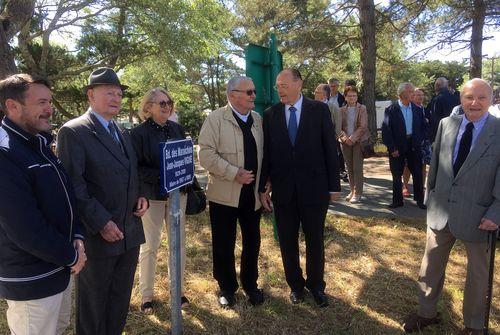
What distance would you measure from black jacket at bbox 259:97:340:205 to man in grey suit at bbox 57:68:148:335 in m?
1.33

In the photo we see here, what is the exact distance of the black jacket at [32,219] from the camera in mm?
1850

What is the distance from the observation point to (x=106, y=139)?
2568 mm

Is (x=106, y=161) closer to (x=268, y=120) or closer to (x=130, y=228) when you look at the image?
(x=130, y=228)

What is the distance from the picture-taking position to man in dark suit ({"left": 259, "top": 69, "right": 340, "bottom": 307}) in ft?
11.6

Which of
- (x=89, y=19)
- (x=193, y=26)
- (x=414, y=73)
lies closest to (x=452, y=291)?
(x=193, y=26)

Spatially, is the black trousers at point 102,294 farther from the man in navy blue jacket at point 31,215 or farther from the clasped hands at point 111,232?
the man in navy blue jacket at point 31,215

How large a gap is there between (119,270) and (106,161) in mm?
805

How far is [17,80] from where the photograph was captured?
203 centimetres

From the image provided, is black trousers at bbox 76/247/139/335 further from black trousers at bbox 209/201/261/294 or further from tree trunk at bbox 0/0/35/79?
tree trunk at bbox 0/0/35/79

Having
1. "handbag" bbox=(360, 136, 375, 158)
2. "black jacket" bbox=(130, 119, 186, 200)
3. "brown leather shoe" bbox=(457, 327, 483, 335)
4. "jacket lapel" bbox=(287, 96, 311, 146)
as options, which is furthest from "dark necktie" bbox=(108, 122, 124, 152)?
"handbag" bbox=(360, 136, 375, 158)

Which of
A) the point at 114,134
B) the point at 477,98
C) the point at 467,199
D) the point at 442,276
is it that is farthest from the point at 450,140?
the point at 114,134

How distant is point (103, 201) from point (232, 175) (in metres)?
1.17

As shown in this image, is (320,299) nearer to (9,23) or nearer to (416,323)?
(416,323)

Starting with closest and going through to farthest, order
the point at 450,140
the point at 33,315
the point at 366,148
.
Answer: the point at 33,315, the point at 450,140, the point at 366,148
